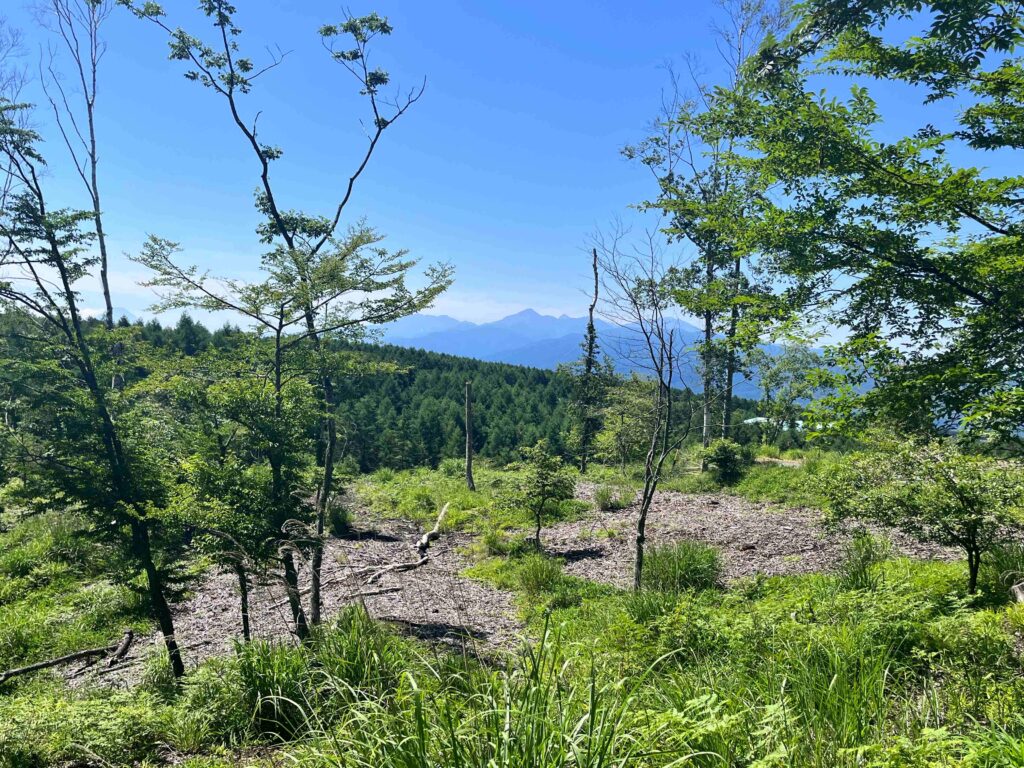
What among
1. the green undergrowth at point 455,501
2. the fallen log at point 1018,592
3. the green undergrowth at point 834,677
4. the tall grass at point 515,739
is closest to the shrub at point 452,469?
the green undergrowth at point 455,501


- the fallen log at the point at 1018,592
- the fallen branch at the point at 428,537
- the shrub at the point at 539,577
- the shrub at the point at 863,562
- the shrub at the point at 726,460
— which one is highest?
the shrub at the point at 726,460

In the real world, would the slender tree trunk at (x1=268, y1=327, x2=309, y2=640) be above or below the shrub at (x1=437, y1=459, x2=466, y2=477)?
above

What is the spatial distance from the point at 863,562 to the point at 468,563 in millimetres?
7297

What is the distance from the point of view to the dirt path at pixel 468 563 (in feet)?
23.9

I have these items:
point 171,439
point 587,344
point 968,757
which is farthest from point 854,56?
point 587,344

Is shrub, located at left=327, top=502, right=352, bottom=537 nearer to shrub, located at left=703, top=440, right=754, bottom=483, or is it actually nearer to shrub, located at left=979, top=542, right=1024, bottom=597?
shrub, located at left=703, top=440, right=754, bottom=483

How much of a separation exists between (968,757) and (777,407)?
2.66 metres

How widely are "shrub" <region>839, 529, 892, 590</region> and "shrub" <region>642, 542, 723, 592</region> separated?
170 cm

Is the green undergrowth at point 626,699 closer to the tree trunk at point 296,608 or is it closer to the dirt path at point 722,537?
the tree trunk at point 296,608

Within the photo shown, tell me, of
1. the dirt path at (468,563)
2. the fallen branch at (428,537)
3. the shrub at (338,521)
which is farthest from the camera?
the shrub at (338,521)

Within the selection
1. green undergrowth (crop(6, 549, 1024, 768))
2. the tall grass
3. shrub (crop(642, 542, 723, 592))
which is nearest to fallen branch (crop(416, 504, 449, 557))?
shrub (crop(642, 542, 723, 592))

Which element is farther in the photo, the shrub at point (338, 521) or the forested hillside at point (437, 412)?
the forested hillside at point (437, 412)

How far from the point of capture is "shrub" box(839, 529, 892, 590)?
5.84 metres

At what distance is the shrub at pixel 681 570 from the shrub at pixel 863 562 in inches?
66.8
